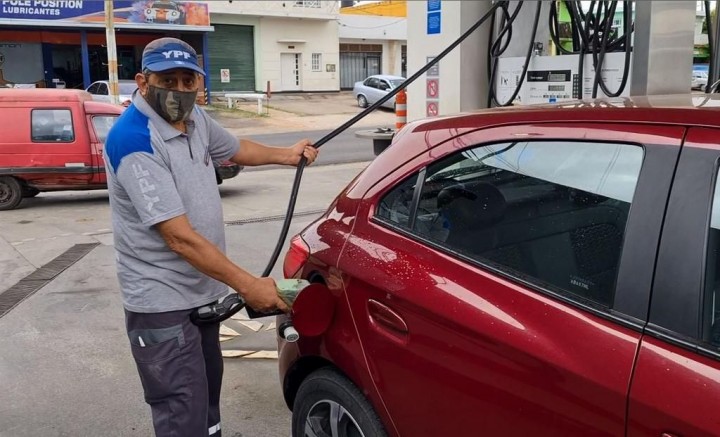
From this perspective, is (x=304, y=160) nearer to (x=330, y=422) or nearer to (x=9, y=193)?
(x=330, y=422)

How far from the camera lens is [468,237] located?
2.17 m

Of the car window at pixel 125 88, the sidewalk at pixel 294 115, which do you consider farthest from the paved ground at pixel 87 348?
the sidewalk at pixel 294 115

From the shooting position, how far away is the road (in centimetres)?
1519

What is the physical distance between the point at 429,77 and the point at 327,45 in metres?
29.4

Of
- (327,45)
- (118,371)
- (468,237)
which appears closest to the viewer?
(468,237)

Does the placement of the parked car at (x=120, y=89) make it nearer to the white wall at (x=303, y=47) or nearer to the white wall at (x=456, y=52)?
the white wall at (x=303, y=47)

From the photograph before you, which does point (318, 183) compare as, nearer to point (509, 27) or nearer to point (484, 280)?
point (509, 27)

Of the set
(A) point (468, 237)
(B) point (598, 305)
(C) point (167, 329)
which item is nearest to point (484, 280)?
(A) point (468, 237)

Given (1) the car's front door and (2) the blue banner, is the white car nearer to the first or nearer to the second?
(1) the car's front door

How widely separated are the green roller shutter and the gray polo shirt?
3133 centimetres

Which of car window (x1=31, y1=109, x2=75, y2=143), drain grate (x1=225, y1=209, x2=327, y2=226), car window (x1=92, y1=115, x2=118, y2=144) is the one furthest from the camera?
car window (x1=92, y1=115, x2=118, y2=144)

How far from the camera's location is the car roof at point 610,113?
174 cm

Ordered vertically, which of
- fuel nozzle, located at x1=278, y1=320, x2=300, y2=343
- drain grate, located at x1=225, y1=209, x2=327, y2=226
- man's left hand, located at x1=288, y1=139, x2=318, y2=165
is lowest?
drain grate, located at x1=225, y1=209, x2=327, y2=226

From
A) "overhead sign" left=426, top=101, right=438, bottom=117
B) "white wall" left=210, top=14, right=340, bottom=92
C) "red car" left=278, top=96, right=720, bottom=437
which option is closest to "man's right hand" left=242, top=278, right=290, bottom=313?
"red car" left=278, top=96, right=720, bottom=437
